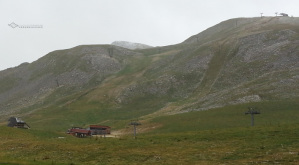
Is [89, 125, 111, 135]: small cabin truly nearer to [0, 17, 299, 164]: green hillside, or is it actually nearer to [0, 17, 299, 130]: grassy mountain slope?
[0, 17, 299, 164]: green hillside

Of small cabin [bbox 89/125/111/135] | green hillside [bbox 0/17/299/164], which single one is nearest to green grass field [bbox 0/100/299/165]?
green hillside [bbox 0/17/299/164]

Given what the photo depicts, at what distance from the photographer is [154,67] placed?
167m

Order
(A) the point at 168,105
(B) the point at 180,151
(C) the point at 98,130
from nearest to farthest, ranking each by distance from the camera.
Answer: (B) the point at 180,151 → (C) the point at 98,130 → (A) the point at 168,105

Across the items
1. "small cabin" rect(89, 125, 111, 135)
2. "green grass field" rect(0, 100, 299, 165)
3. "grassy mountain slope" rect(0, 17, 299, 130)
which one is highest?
"grassy mountain slope" rect(0, 17, 299, 130)

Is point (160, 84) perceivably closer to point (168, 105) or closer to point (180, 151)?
point (168, 105)

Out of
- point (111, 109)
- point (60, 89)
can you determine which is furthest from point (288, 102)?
point (60, 89)

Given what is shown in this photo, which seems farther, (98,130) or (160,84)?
(160,84)

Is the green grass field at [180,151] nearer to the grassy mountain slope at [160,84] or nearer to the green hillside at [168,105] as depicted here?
the green hillside at [168,105]

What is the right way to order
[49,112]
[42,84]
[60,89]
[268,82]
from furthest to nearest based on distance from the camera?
[42,84] < [60,89] < [49,112] < [268,82]

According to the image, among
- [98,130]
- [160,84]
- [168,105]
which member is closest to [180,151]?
[98,130]

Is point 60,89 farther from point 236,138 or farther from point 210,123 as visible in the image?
point 236,138

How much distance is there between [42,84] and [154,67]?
64.2 meters

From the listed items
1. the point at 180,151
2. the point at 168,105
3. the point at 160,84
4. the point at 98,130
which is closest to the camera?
the point at 180,151

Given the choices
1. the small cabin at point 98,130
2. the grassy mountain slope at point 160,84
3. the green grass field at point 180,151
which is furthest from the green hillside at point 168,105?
the small cabin at point 98,130
